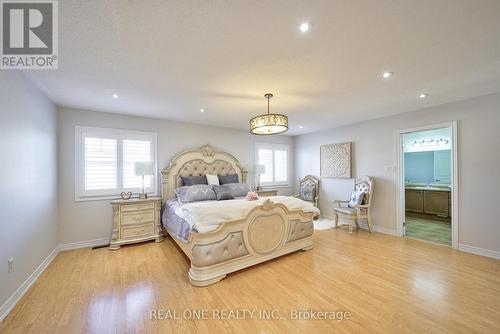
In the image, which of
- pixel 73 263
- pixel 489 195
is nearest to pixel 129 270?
pixel 73 263

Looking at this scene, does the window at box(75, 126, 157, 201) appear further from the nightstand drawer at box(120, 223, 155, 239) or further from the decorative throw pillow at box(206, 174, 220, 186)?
the decorative throw pillow at box(206, 174, 220, 186)

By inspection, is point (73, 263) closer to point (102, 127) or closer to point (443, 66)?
point (102, 127)

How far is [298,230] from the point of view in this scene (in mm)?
3178

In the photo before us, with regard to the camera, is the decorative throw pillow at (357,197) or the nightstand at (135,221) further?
the decorative throw pillow at (357,197)

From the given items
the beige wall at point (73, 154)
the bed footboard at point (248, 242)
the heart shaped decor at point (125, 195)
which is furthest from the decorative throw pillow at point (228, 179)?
the bed footboard at point (248, 242)

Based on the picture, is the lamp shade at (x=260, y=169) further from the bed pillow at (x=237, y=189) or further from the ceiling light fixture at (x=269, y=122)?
the ceiling light fixture at (x=269, y=122)

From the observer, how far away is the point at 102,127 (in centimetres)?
367

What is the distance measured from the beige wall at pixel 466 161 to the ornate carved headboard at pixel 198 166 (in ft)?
9.98

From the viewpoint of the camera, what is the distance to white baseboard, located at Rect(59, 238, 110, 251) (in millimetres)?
3369

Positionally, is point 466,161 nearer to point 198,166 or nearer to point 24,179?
point 198,166

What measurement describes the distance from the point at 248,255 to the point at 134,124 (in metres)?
3.34

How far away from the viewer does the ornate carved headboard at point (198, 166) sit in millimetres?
4188

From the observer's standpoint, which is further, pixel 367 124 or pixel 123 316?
pixel 367 124

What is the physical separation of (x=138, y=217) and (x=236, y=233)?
216cm
